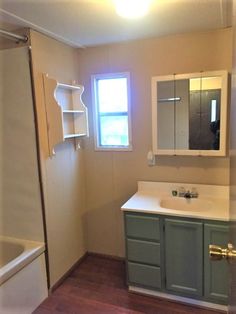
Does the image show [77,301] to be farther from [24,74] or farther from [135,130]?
[24,74]

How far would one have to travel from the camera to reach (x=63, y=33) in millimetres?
2291

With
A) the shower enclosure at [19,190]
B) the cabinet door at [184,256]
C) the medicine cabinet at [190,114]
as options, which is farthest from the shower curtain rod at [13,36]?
the cabinet door at [184,256]

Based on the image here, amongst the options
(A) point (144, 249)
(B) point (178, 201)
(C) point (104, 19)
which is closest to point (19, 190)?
(A) point (144, 249)

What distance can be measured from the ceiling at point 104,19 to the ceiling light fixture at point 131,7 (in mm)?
75

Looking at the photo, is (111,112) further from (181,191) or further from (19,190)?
(19,190)

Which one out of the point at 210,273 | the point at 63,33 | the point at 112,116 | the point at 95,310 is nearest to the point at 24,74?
the point at 63,33

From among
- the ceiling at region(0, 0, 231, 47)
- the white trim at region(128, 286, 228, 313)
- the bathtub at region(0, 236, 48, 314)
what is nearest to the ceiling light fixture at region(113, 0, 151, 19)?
the ceiling at region(0, 0, 231, 47)

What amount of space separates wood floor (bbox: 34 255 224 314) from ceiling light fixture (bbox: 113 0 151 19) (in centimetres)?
230

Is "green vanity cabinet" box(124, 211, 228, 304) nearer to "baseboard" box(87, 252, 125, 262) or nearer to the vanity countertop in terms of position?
the vanity countertop

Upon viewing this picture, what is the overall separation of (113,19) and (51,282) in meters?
2.35

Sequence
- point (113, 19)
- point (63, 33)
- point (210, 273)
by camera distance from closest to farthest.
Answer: point (113, 19), point (210, 273), point (63, 33)

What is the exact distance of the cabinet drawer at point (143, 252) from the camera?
2295mm

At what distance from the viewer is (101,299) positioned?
2373mm

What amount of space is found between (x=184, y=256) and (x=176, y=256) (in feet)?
0.22
